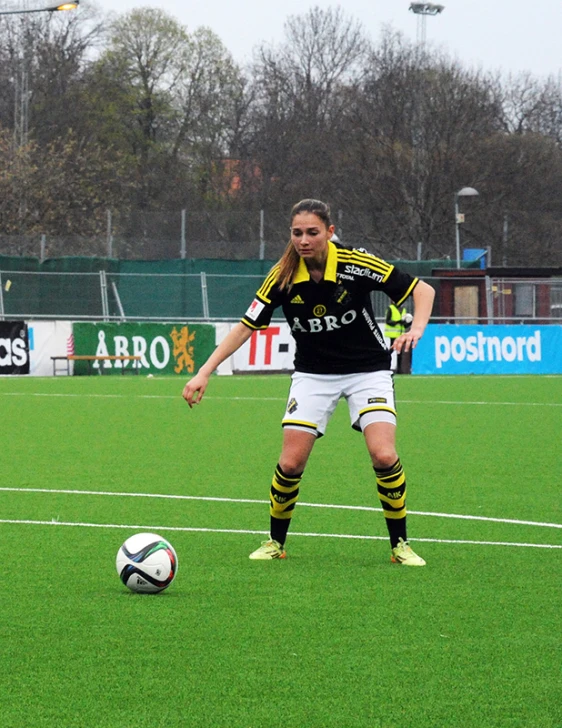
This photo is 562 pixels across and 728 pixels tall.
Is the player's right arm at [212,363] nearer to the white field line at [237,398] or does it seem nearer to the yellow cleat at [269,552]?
the yellow cleat at [269,552]

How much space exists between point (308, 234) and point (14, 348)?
22.7 metres

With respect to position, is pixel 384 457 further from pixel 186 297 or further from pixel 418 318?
pixel 186 297

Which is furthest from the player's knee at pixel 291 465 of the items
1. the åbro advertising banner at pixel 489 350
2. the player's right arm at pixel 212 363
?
the åbro advertising banner at pixel 489 350

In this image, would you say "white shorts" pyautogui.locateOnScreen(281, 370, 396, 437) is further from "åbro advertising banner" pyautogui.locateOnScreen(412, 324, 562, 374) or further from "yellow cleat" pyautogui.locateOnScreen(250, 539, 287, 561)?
"åbro advertising banner" pyautogui.locateOnScreen(412, 324, 562, 374)

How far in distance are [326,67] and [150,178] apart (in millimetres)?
9707

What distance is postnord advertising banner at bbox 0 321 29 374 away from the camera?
28438mm

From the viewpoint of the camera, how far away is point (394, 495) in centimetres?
708

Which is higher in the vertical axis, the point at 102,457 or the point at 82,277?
the point at 82,277

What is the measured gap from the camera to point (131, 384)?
87.7ft

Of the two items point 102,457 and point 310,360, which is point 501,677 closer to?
point 310,360

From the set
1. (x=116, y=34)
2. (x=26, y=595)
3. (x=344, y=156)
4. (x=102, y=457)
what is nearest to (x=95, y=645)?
(x=26, y=595)

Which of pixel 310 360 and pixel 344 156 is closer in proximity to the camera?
pixel 310 360

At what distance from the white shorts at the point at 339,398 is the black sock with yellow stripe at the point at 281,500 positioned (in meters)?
0.30

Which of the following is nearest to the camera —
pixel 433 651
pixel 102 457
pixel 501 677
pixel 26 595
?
pixel 501 677
